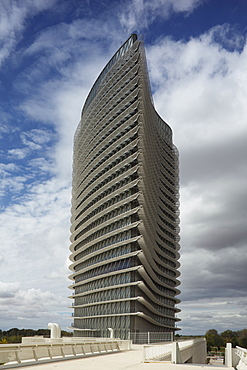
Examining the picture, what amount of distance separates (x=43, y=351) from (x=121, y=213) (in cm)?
5518

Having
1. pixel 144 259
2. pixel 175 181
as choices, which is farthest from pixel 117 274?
pixel 175 181

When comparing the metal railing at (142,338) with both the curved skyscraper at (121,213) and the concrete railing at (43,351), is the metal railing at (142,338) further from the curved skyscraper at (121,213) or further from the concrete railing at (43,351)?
the concrete railing at (43,351)

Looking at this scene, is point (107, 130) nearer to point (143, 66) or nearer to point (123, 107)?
point (123, 107)

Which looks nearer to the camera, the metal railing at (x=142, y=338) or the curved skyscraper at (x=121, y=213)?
the metal railing at (x=142, y=338)

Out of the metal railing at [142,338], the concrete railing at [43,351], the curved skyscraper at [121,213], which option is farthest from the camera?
the curved skyscraper at [121,213]

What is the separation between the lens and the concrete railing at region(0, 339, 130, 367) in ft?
74.9

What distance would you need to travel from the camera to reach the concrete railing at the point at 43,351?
22.8 metres

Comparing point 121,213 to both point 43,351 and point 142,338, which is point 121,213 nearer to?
point 142,338

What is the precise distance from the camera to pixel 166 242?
10712 centimetres

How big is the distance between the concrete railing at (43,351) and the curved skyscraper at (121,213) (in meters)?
37.5

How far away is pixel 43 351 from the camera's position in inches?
1005

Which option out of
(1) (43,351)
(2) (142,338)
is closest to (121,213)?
(2) (142,338)

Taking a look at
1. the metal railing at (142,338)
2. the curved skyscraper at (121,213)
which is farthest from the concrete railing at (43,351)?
the curved skyscraper at (121,213)

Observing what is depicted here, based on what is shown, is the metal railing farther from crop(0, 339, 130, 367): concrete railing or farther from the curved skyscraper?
crop(0, 339, 130, 367): concrete railing
